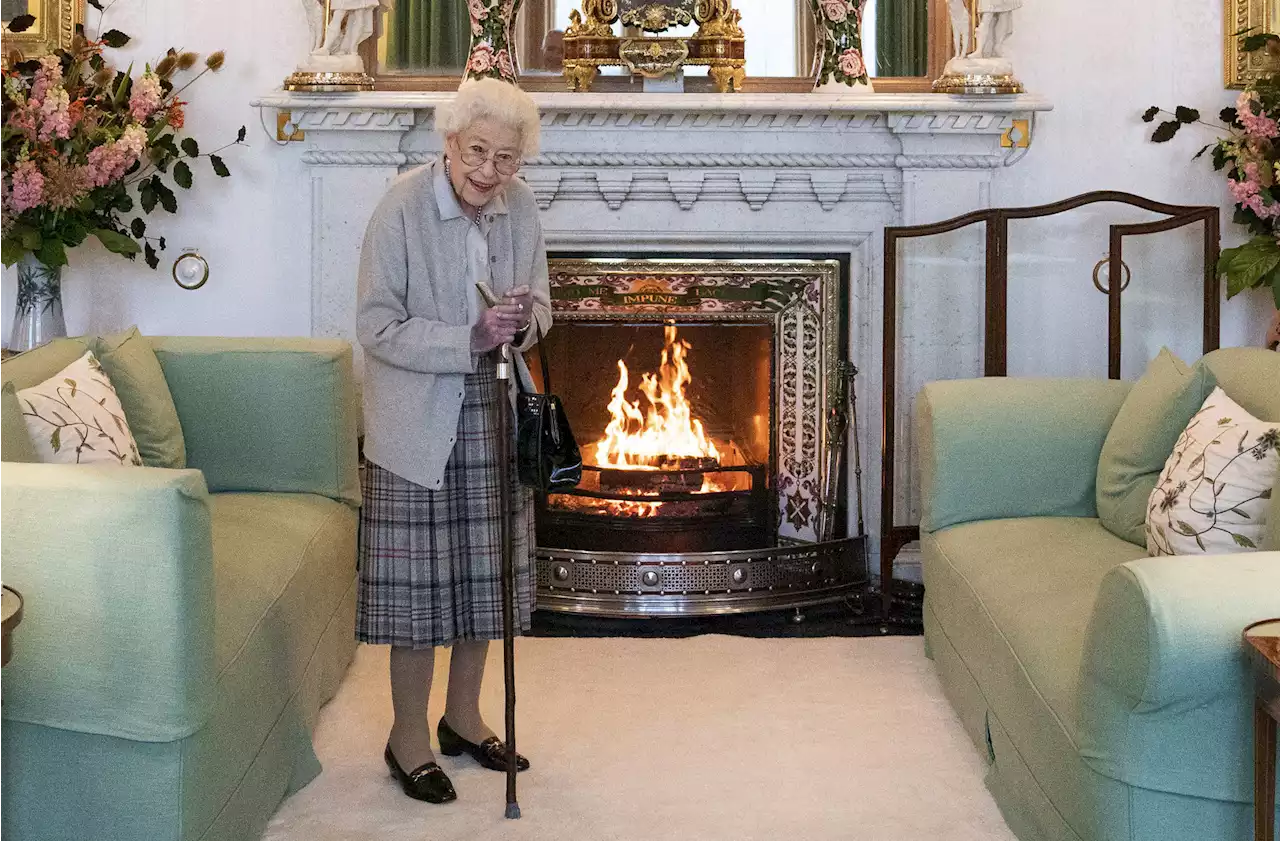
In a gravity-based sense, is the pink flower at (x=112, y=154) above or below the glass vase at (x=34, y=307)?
above

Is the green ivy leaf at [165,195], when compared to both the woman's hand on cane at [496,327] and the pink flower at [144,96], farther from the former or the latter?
the woman's hand on cane at [496,327]

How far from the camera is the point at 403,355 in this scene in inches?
106

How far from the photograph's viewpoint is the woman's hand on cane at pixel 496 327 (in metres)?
2.63

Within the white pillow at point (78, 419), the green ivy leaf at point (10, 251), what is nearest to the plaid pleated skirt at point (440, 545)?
the white pillow at point (78, 419)

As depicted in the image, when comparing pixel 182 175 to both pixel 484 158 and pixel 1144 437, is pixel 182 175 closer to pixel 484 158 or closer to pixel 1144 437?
pixel 484 158

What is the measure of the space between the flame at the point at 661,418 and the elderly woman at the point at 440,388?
1819 millimetres

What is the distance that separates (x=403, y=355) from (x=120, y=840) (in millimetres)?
950

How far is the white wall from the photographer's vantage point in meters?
4.35

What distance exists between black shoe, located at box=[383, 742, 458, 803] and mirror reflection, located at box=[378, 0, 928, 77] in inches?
92.5

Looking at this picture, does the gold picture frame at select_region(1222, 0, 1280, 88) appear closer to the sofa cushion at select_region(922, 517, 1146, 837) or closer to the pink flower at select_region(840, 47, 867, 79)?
the pink flower at select_region(840, 47, 867, 79)

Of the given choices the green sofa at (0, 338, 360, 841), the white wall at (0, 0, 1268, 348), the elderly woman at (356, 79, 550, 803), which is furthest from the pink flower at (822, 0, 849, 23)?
the green sofa at (0, 338, 360, 841)

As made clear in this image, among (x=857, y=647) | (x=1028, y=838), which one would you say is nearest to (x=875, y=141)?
(x=857, y=647)

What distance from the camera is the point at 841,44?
4.32 metres

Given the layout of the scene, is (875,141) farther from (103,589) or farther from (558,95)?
(103,589)
